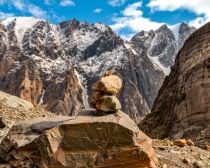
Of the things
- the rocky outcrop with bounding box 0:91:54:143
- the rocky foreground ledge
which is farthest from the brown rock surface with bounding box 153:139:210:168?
the rocky outcrop with bounding box 0:91:54:143

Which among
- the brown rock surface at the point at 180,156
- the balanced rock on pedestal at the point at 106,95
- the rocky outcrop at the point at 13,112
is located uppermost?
the rocky outcrop at the point at 13,112

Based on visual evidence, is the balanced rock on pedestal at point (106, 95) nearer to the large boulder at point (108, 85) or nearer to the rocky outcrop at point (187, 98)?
the large boulder at point (108, 85)

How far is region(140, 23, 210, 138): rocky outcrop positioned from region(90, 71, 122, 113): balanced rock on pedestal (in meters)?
24.7

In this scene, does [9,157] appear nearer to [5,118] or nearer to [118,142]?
[118,142]

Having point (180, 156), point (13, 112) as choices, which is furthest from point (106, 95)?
point (13, 112)

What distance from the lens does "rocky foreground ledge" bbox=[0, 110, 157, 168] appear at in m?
18.6

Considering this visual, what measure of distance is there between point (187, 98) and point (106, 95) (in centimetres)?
3273

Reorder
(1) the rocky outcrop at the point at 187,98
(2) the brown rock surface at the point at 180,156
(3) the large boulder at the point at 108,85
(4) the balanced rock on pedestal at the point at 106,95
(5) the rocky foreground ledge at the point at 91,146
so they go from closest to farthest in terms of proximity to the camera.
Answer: (5) the rocky foreground ledge at the point at 91,146 < (4) the balanced rock on pedestal at the point at 106,95 < (3) the large boulder at the point at 108,85 < (2) the brown rock surface at the point at 180,156 < (1) the rocky outcrop at the point at 187,98

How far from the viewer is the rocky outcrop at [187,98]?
160 feet

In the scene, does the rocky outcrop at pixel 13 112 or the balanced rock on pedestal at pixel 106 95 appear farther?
the rocky outcrop at pixel 13 112

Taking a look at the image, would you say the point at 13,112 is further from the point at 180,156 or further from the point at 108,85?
the point at 180,156

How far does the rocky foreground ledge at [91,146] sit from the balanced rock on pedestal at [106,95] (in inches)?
41.1

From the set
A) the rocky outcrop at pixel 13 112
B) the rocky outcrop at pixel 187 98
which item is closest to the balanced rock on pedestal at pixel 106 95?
the rocky outcrop at pixel 13 112

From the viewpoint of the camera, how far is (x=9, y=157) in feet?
66.3
